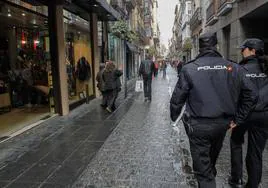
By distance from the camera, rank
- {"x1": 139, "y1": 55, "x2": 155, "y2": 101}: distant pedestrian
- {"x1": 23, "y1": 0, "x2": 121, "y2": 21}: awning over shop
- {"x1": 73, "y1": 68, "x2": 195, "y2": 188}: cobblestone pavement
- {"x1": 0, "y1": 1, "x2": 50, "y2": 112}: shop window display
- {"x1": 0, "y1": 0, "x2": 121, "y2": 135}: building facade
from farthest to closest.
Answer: {"x1": 139, "y1": 55, "x2": 155, "y2": 101}: distant pedestrian < {"x1": 0, "y1": 1, "x2": 50, "y2": 112}: shop window display < {"x1": 23, "y1": 0, "x2": 121, "y2": 21}: awning over shop < {"x1": 0, "y1": 0, "x2": 121, "y2": 135}: building facade < {"x1": 73, "y1": 68, "x2": 195, "y2": 188}: cobblestone pavement

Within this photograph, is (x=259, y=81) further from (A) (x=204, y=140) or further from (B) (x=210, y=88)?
(A) (x=204, y=140)

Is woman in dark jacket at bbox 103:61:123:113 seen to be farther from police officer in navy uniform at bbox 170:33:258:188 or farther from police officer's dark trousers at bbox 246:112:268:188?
police officer in navy uniform at bbox 170:33:258:188

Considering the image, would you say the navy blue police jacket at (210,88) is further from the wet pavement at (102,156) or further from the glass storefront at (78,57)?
the glass storefront at (78,57)

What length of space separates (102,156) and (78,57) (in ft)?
27.0

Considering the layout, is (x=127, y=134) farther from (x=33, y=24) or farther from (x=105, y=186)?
(x=33, y=24)

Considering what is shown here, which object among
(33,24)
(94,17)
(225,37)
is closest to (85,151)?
(33,24)

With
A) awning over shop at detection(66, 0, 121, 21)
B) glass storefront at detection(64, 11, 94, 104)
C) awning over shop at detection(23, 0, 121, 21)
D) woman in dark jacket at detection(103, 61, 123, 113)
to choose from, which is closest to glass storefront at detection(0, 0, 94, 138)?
glass storefront at detection(64, 11, 94, 104)

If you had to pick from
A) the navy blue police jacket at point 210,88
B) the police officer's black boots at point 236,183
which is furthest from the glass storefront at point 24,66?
the navy blue police jacket at point 210,88

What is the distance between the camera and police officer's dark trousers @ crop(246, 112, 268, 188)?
12.9 ft

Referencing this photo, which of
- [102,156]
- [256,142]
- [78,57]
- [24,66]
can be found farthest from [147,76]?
[256,142]

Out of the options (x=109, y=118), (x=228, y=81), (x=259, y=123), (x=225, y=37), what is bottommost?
(x=109, y=118)

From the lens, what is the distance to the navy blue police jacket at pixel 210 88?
340cm

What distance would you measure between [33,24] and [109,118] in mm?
4450

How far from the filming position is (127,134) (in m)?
7.79
